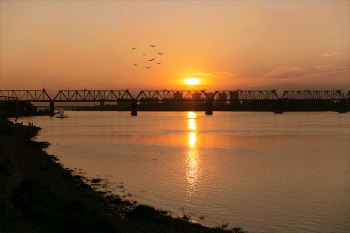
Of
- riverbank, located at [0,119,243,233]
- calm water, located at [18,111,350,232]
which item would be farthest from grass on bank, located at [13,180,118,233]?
calm water, located at [18,111,350,232]

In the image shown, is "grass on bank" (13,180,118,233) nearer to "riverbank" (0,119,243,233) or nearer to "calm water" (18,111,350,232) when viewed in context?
"riverbank" (0,119,243,233)

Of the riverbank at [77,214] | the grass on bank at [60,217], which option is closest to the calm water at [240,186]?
the riverbank at [77,214]

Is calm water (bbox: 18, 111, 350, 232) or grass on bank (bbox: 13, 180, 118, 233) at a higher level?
grass on bank (bbox: 13, 180, 118, 233)

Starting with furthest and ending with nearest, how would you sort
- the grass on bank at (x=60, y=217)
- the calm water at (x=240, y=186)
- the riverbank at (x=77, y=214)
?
1. the calm water at (x=240, y=186)
2. the riverbank at (x=77, y=214)
3. the grass on bank at (x=60, y=217)

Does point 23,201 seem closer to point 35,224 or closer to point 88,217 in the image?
point 35,224

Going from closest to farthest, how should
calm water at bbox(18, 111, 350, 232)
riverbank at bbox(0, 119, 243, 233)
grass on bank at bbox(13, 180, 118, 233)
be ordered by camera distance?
1. grass on bank at bbox(13, 180, 118, 233)
2. riverbank at bbox(0, 119, 243, 233)
3. calm water at bbox(18, 111, 350, 232)

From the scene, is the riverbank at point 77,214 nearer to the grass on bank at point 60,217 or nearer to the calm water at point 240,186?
the grass on bank at point 60,217

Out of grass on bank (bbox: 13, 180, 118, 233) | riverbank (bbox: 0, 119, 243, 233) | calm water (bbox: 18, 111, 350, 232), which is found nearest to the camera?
grass on bank (bbox: 13, 180, 118, 233)

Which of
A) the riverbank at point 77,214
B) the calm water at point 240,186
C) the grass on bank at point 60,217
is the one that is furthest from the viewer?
the calm water at point 240,186

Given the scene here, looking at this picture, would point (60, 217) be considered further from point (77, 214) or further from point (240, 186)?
point (240, 186)

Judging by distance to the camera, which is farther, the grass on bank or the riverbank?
the riverbank

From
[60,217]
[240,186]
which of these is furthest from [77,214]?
[240,186]

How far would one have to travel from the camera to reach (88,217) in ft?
47.6

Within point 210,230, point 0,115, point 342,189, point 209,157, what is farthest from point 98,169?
point 0,115
